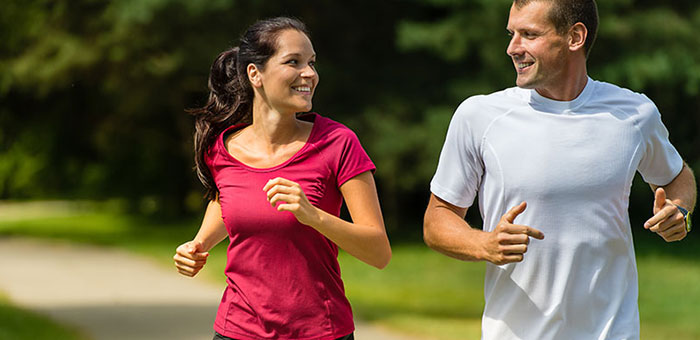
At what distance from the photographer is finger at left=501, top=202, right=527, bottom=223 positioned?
315 cm

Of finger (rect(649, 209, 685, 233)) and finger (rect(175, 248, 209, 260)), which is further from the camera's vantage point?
finger (rect(175, 248, 209, 260))

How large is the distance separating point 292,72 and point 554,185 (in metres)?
1.01

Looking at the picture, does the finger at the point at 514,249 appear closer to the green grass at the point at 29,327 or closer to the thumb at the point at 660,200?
the thumb at the point at 660,200

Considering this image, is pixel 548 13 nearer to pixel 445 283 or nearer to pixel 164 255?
pixel 445 283

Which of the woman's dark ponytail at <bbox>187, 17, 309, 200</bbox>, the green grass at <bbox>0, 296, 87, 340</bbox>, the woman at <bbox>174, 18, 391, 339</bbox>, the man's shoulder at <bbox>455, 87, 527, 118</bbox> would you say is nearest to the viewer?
the man's shoulder at <bbox>455, 87, 527, 118</bbox>

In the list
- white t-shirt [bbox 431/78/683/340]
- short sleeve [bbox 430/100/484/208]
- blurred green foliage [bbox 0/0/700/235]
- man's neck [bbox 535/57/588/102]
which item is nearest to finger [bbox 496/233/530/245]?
white t-shirt [bbox 431/78/683/340]

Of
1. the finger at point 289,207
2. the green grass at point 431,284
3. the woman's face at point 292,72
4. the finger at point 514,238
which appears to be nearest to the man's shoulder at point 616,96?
the finger at point 514,238

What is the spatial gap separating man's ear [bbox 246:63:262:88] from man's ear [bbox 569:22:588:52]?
1.14 metres

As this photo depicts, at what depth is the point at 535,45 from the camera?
11.1ft

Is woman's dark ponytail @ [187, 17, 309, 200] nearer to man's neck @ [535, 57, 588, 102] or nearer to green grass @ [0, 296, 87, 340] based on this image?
man's neck @ [535, 57, 588, 102]

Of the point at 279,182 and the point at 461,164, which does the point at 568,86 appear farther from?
the point at 279,182

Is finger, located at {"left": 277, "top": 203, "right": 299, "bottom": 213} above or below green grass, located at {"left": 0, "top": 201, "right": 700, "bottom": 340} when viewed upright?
above

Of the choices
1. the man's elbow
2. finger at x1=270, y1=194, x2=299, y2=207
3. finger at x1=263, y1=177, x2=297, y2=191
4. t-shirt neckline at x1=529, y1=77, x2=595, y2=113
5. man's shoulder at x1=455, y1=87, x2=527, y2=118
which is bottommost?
the man's elbow

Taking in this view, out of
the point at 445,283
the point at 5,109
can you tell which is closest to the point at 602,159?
the point at 445,283
